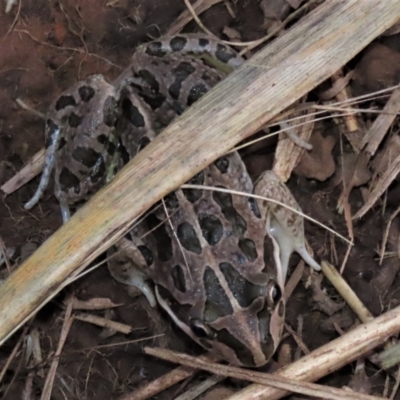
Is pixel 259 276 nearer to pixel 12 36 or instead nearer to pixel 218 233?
pixel 218 233

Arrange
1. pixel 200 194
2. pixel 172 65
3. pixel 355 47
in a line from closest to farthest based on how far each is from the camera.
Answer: pixel 355 47 → pixel 200 194 → pixel 172 65

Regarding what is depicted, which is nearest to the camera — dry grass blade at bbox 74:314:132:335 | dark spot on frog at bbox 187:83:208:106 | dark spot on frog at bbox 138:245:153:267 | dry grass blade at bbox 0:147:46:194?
dark spot on frog at bbox 187:83:208:106

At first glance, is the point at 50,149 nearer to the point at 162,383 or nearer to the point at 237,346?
the point at 162,383

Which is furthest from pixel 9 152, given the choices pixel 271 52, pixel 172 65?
pixel 271 52

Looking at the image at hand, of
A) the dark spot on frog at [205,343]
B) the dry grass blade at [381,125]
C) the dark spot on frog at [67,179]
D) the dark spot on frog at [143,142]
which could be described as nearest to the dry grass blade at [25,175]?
the dark spot on frog at [67,179]

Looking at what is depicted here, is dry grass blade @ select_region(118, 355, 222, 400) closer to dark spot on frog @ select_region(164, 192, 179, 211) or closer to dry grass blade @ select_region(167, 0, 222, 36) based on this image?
dark spot on frog @ select_region(164, 192, 179, 211)

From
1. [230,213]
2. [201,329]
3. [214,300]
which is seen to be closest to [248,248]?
[230,213]

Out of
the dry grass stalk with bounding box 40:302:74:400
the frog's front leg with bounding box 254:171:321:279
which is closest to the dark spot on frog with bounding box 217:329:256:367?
the frog's front leg with bounding box 254:171:321:279
